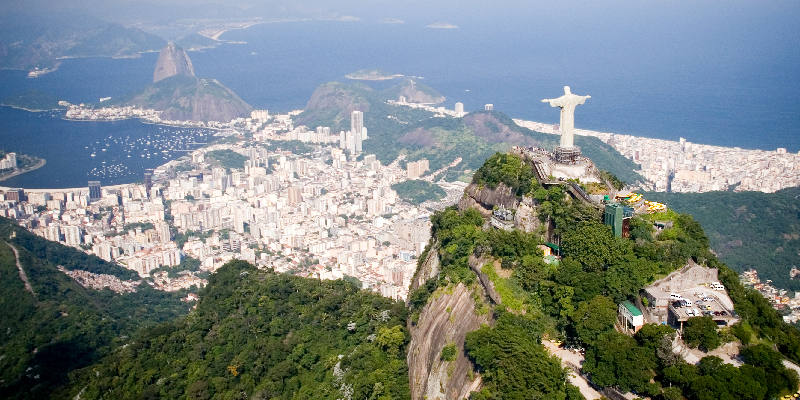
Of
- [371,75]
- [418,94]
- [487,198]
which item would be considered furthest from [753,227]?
[371,75]

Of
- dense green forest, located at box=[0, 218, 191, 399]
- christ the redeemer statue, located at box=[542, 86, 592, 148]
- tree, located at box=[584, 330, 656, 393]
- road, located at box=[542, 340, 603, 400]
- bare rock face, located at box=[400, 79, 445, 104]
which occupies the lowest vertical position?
dense green forest, located at box=[0, 218, 191, 399]

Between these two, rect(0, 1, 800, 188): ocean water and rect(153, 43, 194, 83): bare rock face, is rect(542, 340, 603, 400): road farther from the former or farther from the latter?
rect(153, 43, 194, 83): bare rock face

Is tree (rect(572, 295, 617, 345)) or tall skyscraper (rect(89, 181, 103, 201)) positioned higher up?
tree (rect(572, 295, 617, 345))

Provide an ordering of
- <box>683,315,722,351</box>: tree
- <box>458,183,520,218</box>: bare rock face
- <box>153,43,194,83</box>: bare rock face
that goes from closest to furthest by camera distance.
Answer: <box>683,315,722,351</box>: tree < <box>458,183,520,218</box>: bare rock face < <box>153,43,194,83</box>: bare rock face

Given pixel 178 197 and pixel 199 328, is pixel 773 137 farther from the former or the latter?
pixel 199 328

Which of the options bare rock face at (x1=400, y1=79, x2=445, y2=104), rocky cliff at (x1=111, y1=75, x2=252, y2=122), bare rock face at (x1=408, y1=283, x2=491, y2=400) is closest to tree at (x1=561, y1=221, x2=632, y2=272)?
bare rock face at (x1=408, y1=283, x2=491, y2=400)

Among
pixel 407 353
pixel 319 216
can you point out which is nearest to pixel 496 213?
Result: pixel 407 353

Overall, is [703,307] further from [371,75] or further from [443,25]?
[443,25]
